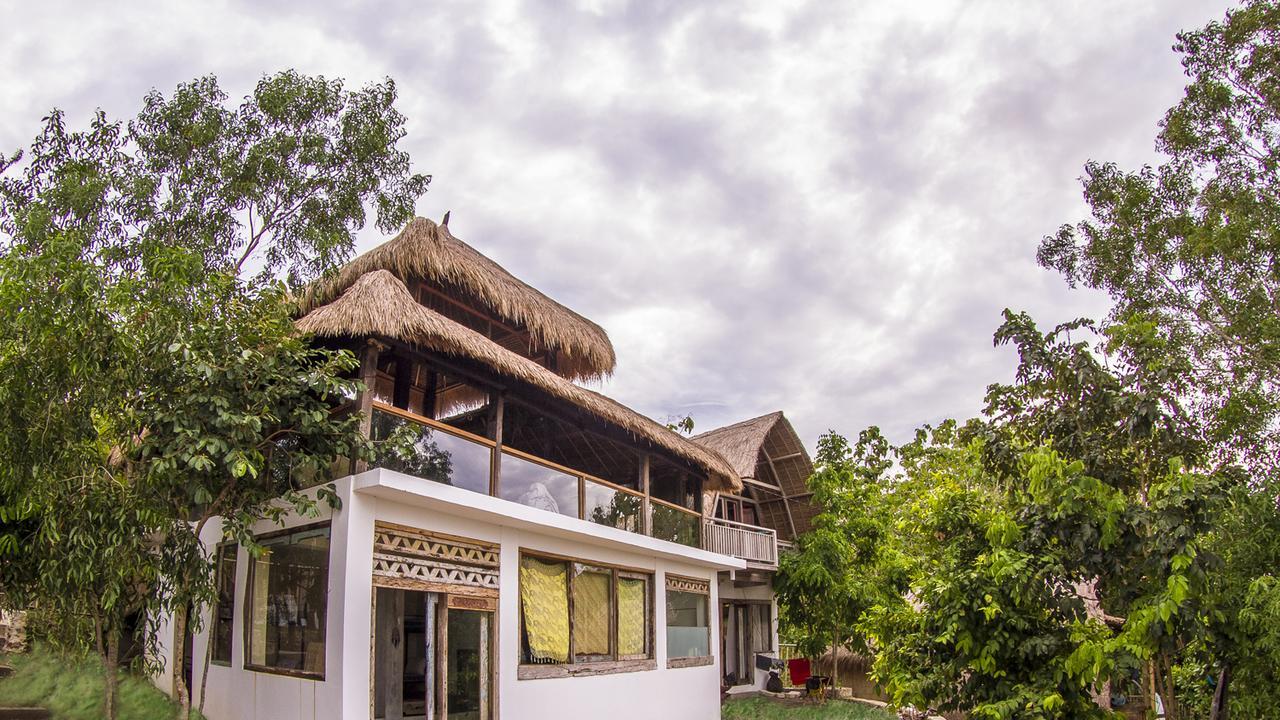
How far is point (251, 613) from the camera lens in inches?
313

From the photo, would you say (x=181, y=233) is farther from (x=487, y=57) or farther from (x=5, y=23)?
(x=487, y=57)

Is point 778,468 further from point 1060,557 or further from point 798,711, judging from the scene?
point 1060,557

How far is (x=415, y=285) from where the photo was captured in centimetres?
973

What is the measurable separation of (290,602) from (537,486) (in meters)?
2.67

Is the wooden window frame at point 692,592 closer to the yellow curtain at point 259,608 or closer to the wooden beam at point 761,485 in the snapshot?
the wooden beam at point 761,485

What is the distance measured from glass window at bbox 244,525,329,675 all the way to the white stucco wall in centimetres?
14

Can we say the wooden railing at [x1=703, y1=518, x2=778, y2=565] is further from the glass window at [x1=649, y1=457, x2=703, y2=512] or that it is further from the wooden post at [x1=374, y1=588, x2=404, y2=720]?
the wooden post at [x1=374, y1=588, x2=404, y2=720]

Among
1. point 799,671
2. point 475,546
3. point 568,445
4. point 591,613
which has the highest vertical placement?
point 568,445

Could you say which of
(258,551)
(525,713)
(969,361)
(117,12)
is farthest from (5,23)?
(969,361)

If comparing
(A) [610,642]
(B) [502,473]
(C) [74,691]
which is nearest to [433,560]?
(B) [502,473]

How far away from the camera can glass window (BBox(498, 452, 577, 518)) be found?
8.77 m

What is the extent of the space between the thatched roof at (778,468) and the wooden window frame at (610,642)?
7.13 m

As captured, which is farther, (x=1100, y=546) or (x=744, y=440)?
(x=744, y=440)

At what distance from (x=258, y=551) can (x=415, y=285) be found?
3705 millimetres
